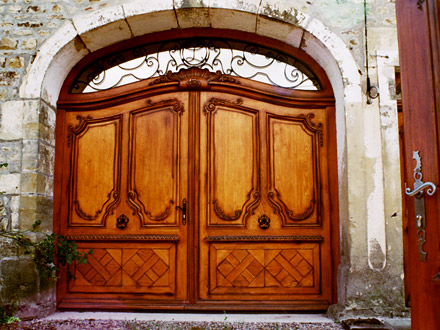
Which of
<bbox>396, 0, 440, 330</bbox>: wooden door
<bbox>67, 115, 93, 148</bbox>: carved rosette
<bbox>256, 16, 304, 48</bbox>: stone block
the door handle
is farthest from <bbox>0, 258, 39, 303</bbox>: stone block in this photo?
<bbox>396, 0, 440, 330</bbox>: wooden door

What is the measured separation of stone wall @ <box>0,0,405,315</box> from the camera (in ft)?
12.5

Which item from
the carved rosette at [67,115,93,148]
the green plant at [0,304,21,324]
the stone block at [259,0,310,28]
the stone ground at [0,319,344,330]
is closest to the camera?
the stone ground at [0,319,344,330]

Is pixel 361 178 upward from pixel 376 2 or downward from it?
downward

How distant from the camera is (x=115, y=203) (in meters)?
4.32

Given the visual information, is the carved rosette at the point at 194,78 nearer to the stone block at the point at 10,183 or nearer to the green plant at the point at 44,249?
the stone block at the point at 10,183

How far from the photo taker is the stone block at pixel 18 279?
153 inches

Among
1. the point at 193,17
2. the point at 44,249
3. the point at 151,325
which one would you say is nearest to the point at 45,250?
the point at 44,249

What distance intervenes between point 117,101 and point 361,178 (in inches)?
95.3

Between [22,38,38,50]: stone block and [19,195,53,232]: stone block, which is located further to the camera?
[22,38,38,50]: stone block

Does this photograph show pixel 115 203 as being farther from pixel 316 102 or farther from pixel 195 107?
pixel 316 102

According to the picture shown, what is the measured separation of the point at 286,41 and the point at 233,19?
0.56 metres

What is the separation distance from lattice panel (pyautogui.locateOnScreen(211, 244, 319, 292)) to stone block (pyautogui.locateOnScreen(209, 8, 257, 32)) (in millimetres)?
2126

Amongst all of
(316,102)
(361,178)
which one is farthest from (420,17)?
(316,102)

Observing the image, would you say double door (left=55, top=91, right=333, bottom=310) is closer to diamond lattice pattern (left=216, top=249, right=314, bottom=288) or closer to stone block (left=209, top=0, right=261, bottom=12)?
diamond lattice pattern (left=216, top=249, right=314, bottom=288)
